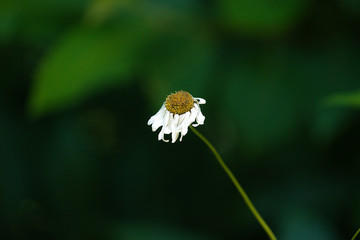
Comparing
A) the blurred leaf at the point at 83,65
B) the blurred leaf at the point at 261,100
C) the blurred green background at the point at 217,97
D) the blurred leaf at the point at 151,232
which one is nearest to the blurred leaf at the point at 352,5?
the blurred green background at the point at 217,97

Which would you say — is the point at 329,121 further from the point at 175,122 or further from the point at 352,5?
the point at 175,122

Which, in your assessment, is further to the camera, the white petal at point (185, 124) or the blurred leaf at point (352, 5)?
the blurred leaf at point (352, 5)

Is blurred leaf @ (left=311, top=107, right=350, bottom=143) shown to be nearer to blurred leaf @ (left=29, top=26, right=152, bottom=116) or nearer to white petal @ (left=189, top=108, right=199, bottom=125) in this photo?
blurred leaf @ (left=29, top=26, right=152, bottom=116)

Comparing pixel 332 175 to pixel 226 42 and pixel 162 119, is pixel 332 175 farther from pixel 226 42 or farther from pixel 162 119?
pixel 162 119

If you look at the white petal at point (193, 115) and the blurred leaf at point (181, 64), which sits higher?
the blurred leaf at point (181, 64)

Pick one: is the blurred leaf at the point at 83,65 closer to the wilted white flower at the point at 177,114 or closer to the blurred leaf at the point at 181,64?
the blurred leaf at the point at 181,64

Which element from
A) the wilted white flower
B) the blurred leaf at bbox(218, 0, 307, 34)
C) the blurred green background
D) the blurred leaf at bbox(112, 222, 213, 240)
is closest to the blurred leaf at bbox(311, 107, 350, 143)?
the blurred green background

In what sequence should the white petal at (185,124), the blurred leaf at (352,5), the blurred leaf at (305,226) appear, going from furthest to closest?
the blurred leaf at (305,226) → the blurred leaf at (352,5) → the white petal at (185,124)

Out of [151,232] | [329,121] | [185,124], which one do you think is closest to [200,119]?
[185,124]

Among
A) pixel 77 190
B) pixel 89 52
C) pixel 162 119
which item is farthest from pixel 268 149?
pixel 162 119
